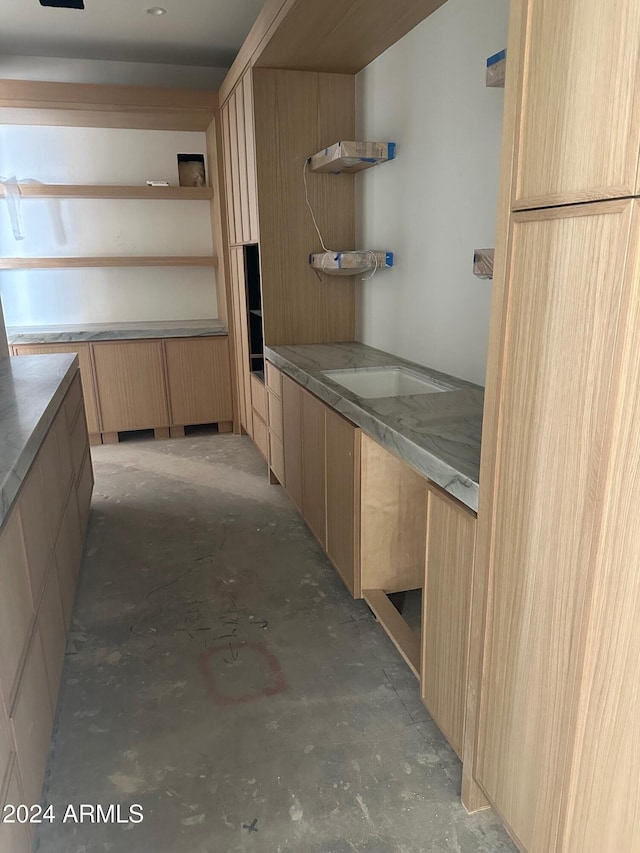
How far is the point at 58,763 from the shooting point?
166 centimetres

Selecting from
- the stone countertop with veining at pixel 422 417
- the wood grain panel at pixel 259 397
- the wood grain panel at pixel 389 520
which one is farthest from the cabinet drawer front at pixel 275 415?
the wood grain panel at pixel 389 520

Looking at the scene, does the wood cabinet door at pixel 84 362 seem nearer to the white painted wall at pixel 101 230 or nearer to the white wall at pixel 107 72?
the white painted wall at pixel 101 230

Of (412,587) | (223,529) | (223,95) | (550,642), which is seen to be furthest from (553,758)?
(223,95)

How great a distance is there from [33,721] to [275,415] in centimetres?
207

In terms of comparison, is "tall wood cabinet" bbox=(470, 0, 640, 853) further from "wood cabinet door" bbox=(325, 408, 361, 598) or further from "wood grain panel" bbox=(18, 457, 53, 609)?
"wood grain panel" bbox=(18, 457, 53, 609)

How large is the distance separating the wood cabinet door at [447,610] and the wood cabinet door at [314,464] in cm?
97

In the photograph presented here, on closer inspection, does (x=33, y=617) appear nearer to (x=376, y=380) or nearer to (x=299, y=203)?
(x=376, y=380)

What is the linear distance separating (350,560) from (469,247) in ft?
4.18

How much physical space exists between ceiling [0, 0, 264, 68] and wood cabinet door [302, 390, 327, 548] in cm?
251

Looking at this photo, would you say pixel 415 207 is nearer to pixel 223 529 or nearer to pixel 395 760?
pixel 223 529

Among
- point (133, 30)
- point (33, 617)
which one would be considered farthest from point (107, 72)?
point (33, 617)

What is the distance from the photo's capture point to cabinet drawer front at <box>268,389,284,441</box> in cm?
322

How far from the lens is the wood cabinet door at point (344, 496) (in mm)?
2141

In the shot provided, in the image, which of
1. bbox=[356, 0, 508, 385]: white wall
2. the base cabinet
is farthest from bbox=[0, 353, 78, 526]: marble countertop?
bbox=[356, 0, 508, 385]: white wall
